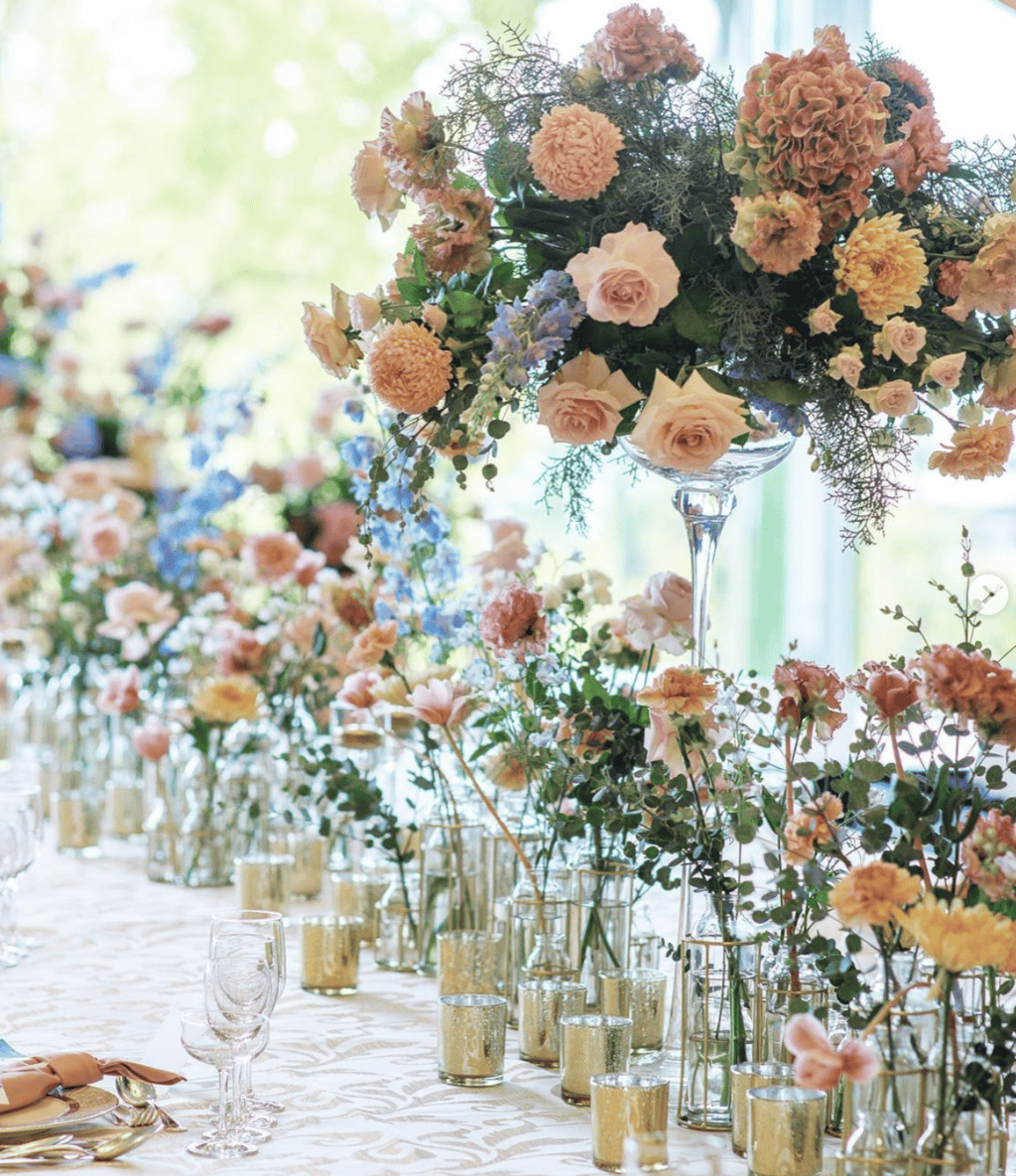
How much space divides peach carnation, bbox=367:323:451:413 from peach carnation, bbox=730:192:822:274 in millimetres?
243

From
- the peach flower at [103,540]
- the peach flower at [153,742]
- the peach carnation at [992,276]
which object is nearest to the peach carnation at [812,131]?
the peach carnation at [992,276]

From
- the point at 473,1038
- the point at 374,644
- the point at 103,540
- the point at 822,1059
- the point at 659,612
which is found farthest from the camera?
the point at 103,540

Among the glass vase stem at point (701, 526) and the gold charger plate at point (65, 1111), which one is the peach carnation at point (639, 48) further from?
the gold charger plate at point (65, 1111)

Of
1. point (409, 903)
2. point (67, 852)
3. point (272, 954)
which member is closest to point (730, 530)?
point (67, 852)

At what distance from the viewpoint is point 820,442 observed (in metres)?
1.23

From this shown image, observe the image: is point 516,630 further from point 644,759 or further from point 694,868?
point 694,868

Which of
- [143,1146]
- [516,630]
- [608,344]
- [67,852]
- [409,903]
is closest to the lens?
[143,1146]

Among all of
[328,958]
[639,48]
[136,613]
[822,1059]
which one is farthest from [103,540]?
[822,1059]

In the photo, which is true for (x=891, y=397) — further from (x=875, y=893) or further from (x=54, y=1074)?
(x=54, y=1074)

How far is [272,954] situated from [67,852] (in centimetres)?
119

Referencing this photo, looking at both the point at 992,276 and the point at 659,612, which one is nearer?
the point at 992,276

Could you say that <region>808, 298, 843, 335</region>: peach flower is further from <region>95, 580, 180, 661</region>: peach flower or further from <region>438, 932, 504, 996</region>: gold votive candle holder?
<region>95, 580, 180, 661</region>: peach flower

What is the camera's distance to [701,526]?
1.31 meters

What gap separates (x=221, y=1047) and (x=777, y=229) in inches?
27.7
